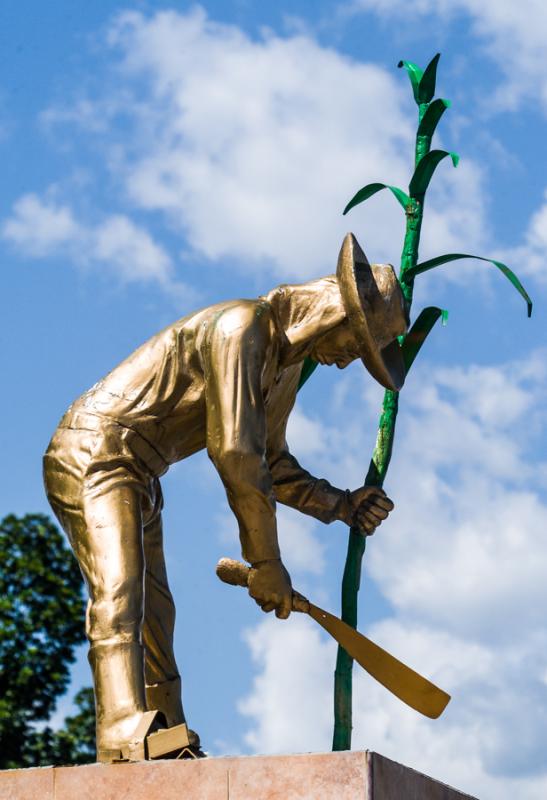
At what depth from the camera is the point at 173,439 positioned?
7832 millimetres

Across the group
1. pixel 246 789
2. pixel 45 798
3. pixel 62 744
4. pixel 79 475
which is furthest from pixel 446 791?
pixel 62 744

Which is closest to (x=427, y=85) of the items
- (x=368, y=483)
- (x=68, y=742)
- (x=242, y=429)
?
(x=368, y=483)

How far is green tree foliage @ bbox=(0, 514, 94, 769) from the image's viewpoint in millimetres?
19750

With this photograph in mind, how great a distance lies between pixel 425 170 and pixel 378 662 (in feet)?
9.26

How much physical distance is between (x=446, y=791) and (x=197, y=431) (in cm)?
199

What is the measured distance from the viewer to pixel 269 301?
309 inches

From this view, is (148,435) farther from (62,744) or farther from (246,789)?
(62,744)

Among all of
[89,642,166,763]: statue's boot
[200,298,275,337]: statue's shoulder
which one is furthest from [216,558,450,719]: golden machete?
[200,298,275,337]: statue's shoulder

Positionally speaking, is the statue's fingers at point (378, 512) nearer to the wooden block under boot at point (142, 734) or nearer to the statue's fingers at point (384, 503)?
the statue's fingers at point (384, 503)

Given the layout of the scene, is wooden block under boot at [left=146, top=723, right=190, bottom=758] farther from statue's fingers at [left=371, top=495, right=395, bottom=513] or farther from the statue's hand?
statue's fingers at [left=371, top=495, right=395, bottom=513]

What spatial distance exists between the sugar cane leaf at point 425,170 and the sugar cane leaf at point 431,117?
217 mm

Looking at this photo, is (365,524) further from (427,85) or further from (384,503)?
(427,85)

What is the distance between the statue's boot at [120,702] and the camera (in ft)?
22.6

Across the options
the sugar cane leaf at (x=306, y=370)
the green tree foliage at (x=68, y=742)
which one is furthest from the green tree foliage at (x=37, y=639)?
the sugar cane leaf at (x=306, y=370)
